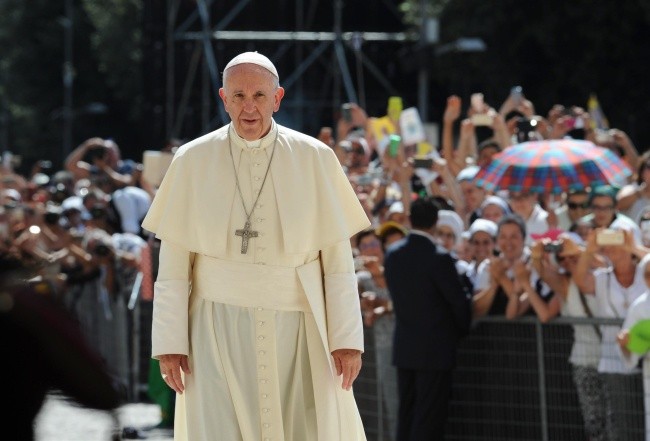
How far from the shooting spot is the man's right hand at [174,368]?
6.50 m

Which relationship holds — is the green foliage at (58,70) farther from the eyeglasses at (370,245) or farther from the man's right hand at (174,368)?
the man's right hand at (174,368)

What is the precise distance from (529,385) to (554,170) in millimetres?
2016

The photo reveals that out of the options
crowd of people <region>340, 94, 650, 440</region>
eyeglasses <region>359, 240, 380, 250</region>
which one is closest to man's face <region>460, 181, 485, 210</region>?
crowd of people <region>340, 94, 650, 440</region>

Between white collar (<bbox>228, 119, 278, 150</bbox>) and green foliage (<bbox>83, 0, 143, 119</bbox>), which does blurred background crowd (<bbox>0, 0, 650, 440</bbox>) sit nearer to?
white collar (<bbox>228, 119, 278, 150</bbox>)

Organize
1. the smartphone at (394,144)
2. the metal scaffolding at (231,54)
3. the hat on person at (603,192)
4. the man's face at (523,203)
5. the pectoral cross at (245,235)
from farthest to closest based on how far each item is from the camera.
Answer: the metal scaffolding at (231,54), the smartphone at (394,144), the man's face at (523,203), the hat on person at (603,192), the pectoral cross at (245,235)

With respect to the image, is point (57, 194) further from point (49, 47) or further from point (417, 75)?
point (49, 47)

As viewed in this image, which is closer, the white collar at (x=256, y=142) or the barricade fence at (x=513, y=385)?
the white collar at (x=256, y=142)

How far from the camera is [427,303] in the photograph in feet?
32.6

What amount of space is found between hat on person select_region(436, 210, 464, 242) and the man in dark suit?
0.93 m

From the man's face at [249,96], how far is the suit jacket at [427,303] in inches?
134

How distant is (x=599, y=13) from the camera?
35.9 m

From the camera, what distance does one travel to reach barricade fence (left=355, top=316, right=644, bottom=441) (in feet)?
30.5

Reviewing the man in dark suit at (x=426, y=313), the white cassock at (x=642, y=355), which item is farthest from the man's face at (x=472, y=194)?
the white cassock at (x=642, y=355)

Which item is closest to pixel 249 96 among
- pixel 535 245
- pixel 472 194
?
pixel 535 245
